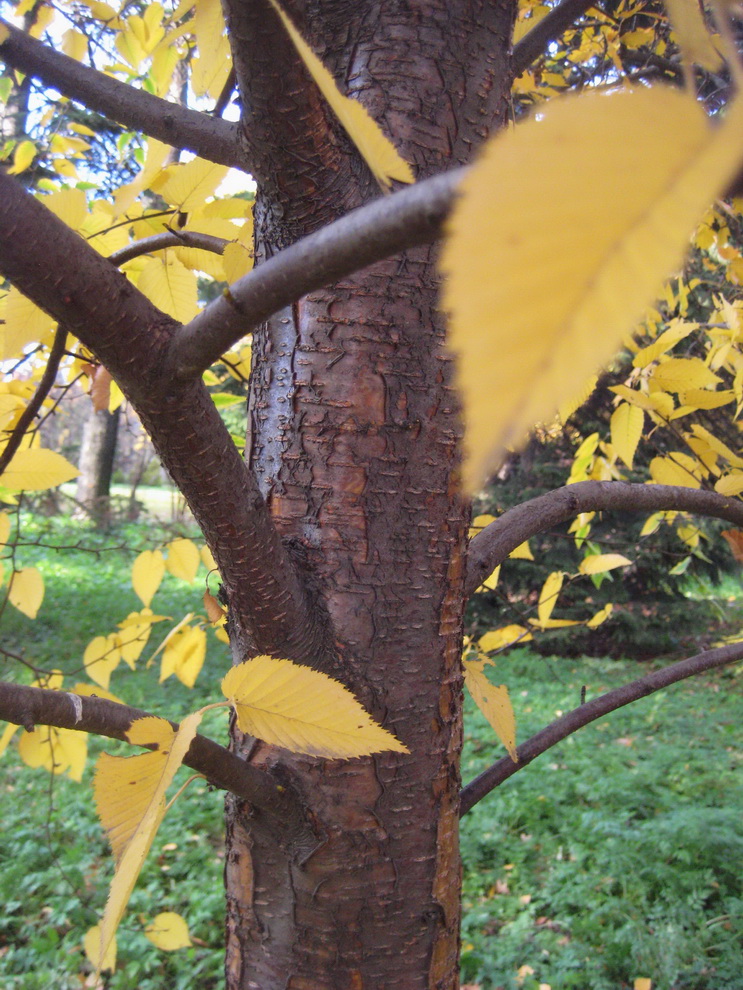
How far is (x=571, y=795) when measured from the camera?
4.05 m

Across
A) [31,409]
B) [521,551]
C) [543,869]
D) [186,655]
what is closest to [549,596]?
[521,551]

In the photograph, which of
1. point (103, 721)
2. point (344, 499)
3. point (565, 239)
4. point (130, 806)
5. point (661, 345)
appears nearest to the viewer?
point (565, 239)

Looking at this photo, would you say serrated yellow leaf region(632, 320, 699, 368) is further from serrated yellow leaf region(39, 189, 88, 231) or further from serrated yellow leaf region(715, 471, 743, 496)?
serrated yellow leaf region(39, 189, 88, 231)

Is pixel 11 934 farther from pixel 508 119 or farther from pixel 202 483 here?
pixel 508 119

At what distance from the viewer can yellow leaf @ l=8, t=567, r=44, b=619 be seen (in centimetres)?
115

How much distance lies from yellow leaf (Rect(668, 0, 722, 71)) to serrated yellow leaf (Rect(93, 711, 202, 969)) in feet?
1.34

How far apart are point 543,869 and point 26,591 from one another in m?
3.13

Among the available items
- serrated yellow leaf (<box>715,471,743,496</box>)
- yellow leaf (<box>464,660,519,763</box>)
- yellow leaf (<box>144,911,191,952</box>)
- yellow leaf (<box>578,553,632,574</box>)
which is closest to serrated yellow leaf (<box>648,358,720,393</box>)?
serrated yellow leaf (<box>715,471,743,496</box>)

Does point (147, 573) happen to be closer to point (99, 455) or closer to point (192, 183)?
point (192, 183)

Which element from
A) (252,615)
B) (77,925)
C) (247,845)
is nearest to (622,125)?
(252,615)

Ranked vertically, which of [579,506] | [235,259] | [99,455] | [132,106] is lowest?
[579,506]

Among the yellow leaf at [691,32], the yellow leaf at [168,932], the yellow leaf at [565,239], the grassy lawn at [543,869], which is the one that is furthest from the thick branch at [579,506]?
the grassy lawn at [543,869]

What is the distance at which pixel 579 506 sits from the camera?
0.99 metres

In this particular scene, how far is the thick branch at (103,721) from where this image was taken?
1.76 feet
